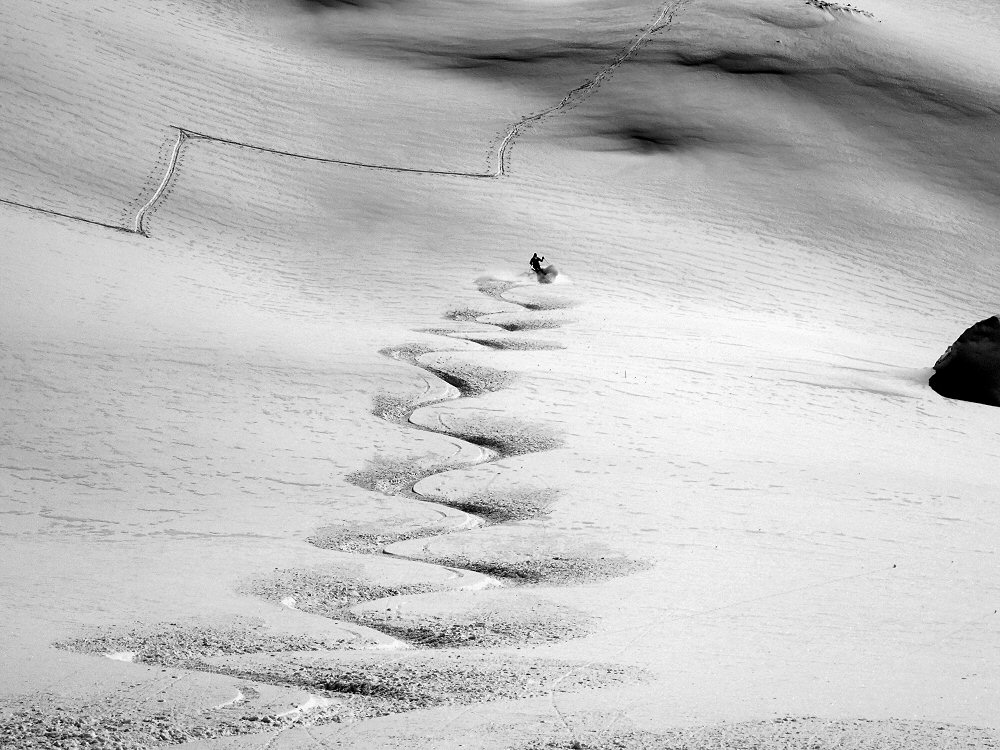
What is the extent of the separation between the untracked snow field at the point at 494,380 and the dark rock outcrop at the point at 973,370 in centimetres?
23

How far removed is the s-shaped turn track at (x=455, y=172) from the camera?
35.3ft

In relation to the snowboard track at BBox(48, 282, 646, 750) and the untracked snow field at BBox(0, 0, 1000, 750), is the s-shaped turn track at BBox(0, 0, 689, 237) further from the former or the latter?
the snowboard track at BBox(48, 282, 646, 750)

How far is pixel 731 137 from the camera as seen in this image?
14914 millimetres

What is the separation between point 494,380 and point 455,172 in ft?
21.8

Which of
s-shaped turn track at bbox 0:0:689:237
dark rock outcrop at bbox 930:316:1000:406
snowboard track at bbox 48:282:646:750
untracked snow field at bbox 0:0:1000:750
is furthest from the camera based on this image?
s-shaped turn track at bbox 0:0:689:237

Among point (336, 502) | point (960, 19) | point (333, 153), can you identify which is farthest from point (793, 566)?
point (960, 19)

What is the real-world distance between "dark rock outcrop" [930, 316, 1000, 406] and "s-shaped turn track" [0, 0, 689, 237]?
6433 millimetres

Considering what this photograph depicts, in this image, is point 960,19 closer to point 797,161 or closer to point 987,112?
point 987,112

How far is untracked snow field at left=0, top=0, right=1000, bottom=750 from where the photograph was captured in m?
3.29

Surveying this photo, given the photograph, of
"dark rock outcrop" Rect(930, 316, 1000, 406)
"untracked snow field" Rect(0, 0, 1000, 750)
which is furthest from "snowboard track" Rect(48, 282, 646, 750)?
"dark rock outcrop" Rect(930, 316, 1000, 406)

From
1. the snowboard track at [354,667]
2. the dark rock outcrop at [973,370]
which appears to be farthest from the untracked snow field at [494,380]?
the dark rock outcrop at [973,370]

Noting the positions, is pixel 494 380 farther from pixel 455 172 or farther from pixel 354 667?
pixel 455 172

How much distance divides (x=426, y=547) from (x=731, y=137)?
37.6 feet

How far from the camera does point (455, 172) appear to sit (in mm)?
13398
